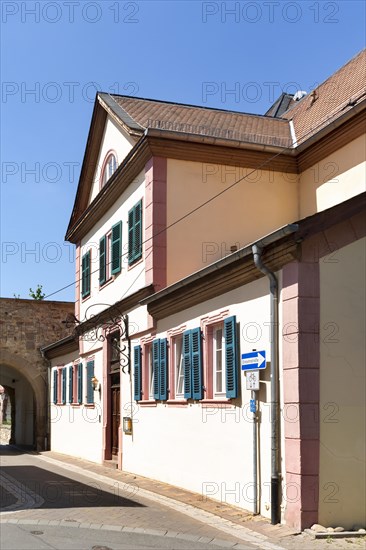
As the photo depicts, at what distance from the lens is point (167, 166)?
15859 mm

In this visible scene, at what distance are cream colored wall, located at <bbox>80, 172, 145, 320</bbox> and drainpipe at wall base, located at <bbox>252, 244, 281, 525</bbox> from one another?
21.1 ft

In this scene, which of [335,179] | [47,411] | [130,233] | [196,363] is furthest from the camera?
[47,411]

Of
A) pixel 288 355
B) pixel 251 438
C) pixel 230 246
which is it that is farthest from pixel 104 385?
pixel 288 355

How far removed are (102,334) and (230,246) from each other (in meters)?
5.36

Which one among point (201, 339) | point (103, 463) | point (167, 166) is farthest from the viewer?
point (103, 463)

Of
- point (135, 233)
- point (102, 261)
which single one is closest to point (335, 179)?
point (135, 233)

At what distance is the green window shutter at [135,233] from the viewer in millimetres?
16547

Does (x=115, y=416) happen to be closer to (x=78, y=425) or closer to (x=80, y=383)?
(x=80, y=383)

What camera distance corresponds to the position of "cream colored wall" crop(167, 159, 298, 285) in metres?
15.7

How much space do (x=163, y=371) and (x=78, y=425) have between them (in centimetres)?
941

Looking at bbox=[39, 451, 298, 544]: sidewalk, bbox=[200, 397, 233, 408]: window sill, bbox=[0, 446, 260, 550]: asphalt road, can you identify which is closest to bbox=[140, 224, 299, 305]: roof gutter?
bbox=[200, 397, 233, 408]: window sill

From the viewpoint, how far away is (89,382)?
21.3m

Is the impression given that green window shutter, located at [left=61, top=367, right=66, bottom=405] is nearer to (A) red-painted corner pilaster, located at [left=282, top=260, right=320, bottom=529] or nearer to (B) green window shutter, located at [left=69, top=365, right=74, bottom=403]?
(B) green window shutter, located at [left=69, top=365, right=74, bottom=403]

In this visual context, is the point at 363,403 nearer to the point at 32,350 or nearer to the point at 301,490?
the point at 301,490
